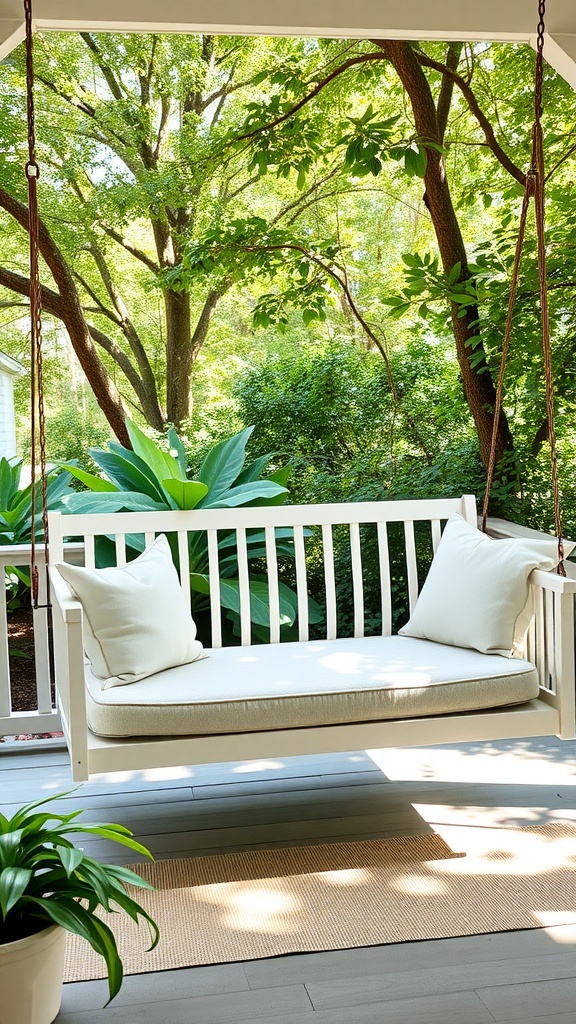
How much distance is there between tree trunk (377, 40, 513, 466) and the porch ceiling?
5.46 feet

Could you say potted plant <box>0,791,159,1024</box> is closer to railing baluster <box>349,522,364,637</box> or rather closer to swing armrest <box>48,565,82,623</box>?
swing armrest <box>48,565,82,623</box>

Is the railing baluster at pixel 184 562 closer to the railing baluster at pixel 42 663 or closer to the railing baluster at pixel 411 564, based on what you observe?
the railing baluster at pixel 42 663

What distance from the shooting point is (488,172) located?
5578mm

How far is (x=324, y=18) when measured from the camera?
256 cm

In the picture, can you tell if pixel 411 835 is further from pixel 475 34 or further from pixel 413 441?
pixel 413 441

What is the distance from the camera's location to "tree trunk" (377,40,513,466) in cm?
436

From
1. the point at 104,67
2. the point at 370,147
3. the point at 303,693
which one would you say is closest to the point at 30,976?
the point at 303,693

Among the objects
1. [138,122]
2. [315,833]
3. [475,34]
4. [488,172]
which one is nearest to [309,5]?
[475,34]

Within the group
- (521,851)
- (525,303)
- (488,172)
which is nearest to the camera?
(521,851)

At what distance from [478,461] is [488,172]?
2.04 metres

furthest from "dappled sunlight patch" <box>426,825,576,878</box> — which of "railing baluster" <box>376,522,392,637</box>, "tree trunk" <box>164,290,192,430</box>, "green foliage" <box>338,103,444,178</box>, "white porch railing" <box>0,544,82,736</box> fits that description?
"tree trunk" <box>164,290,192,430</box>

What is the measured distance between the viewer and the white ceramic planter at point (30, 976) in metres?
1.59

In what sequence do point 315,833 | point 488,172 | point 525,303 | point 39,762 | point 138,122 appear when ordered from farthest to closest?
1. point 138,122
2. point 488,172
3. point 525,303
4. point 39,762
5. point 315,833

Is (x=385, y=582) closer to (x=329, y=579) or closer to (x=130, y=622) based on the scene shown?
(x=329, y=579)
